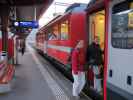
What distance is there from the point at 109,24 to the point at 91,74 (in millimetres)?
3124

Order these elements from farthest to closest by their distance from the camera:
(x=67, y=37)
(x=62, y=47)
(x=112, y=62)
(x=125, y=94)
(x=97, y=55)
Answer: (x=62, y=47), (x=67, y=37), (x=97, y=55), (x=112, y=62), (x=125, y=94)

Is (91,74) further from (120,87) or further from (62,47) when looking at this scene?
(62,47)

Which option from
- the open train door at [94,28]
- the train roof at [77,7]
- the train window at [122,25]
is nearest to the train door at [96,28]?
the open train door at [94,28]

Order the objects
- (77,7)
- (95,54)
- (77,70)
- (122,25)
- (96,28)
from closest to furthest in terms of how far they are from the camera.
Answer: (122,25), (95,54), (96,28), (77,70), (77,7)

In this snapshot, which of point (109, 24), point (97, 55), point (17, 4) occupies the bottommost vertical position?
point (97, 55)

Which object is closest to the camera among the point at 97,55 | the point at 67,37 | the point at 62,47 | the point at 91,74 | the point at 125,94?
the point at 125,94

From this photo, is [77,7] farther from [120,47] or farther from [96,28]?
[120,47]

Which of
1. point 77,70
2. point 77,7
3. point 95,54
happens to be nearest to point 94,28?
point 95,54

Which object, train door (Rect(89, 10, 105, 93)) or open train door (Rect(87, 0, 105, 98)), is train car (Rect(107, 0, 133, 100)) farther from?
train door (Rect(89, 10, 105, 93))

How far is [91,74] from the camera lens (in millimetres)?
9414

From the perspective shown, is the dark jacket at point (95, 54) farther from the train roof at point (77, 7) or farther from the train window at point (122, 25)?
the train roof at point (77, 7)

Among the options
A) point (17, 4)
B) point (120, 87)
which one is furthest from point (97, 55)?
point (17, 4)

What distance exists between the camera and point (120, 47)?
6.00m

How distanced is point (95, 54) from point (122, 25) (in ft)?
9.47
